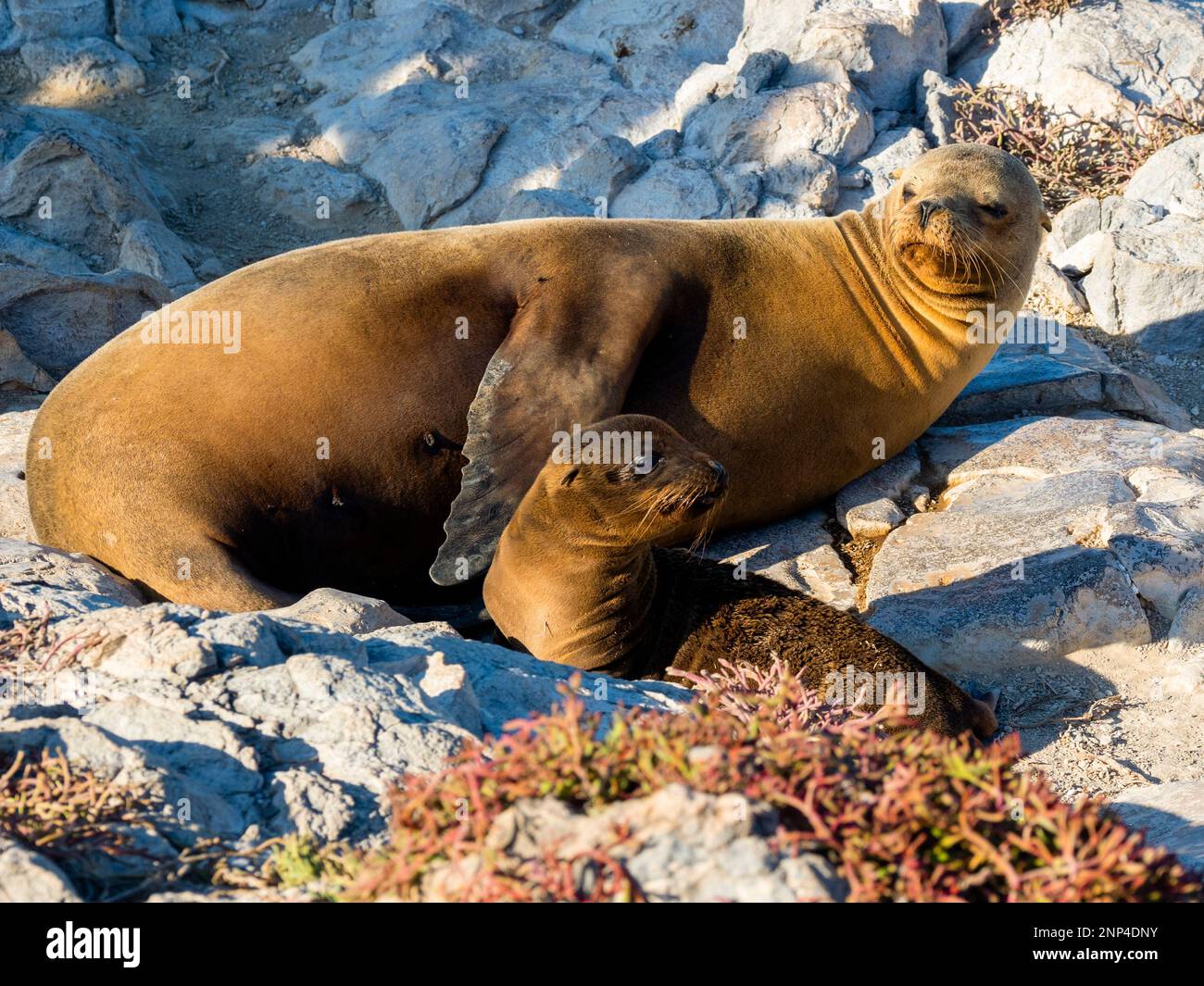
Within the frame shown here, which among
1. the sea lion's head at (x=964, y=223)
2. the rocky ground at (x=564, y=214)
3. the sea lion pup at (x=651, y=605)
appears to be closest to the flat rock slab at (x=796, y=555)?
the rocky ground at (x=564, y=214)

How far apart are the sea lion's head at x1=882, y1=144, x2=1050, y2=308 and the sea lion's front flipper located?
6.40 ft

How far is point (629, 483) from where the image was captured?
17.5 ft

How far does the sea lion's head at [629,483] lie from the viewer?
5309 mm

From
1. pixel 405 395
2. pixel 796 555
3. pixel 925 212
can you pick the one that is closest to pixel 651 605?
pixel 405 395

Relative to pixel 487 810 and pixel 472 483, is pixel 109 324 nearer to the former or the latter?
pixel 472 483

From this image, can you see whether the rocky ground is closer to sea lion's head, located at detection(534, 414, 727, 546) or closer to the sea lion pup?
the sea lion pup

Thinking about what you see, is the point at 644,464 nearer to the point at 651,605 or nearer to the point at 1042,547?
the point at 651,605

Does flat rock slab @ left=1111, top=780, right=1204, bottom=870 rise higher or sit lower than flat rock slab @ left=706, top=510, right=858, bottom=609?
lower

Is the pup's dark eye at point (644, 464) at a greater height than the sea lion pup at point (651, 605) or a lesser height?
greater

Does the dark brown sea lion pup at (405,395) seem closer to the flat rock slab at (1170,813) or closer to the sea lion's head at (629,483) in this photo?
the sea lion's head at (629,483)

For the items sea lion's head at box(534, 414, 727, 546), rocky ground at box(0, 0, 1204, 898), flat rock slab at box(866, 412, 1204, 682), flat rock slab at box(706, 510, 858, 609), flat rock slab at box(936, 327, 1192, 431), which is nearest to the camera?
rocky ground at box(0, 0, 1204, 898)

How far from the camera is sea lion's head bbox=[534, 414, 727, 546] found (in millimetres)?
5309

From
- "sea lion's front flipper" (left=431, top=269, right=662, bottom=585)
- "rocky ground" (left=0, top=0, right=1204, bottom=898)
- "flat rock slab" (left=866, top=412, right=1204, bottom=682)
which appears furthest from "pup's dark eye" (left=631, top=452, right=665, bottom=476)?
"flat rock slab" (left=866, top=412, right=1204, bottom=682)
